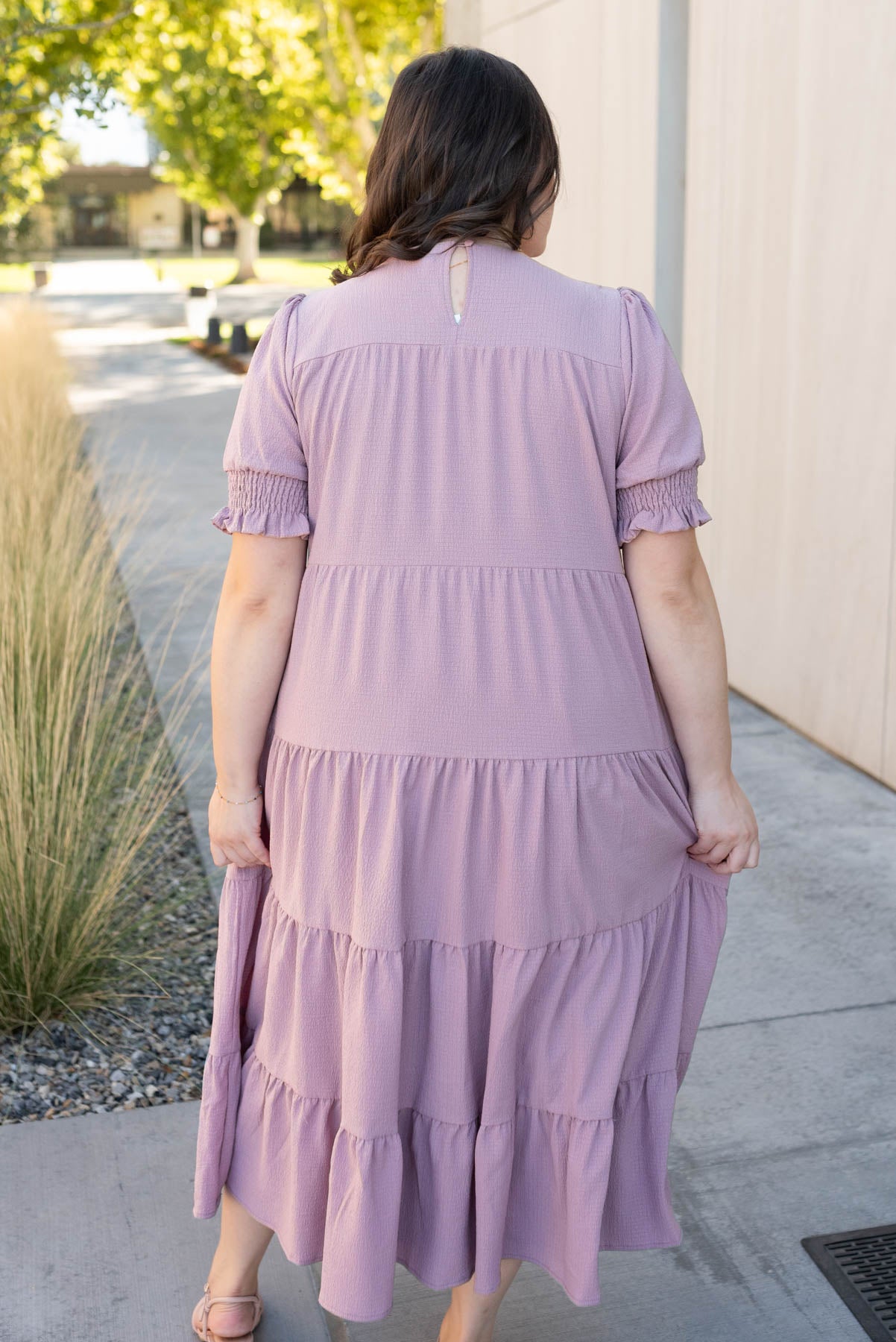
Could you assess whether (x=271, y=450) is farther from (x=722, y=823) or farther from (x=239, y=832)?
(x=722, y=823)

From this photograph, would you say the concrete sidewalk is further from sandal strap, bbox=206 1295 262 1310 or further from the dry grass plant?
the dry grass plant

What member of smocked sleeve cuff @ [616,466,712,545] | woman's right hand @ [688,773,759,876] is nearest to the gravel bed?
woman's right hand @ [688,773,759,876]

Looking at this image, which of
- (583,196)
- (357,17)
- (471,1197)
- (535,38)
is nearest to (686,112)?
(583,196)

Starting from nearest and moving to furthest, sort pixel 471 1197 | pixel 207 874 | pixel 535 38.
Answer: pixel 471 1197
pixel 207 874
pixel 535 38

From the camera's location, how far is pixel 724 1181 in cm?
261

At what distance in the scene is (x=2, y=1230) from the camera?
2506 millimetres

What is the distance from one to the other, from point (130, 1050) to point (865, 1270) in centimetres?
158

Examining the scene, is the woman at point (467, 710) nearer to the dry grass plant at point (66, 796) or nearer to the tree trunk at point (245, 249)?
the dry grass plant at point (66, 796)

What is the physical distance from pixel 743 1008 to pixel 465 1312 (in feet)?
4.63

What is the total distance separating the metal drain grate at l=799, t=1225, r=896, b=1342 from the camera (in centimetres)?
226

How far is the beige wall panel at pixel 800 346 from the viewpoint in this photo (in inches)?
173

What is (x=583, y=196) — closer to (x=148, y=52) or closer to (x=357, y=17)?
(x=148, y=52)

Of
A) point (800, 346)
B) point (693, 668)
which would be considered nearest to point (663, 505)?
point (693, 668)

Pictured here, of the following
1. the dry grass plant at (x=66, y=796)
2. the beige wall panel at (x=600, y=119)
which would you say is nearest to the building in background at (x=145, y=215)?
the beige wall panel at (x=600, y=119)
